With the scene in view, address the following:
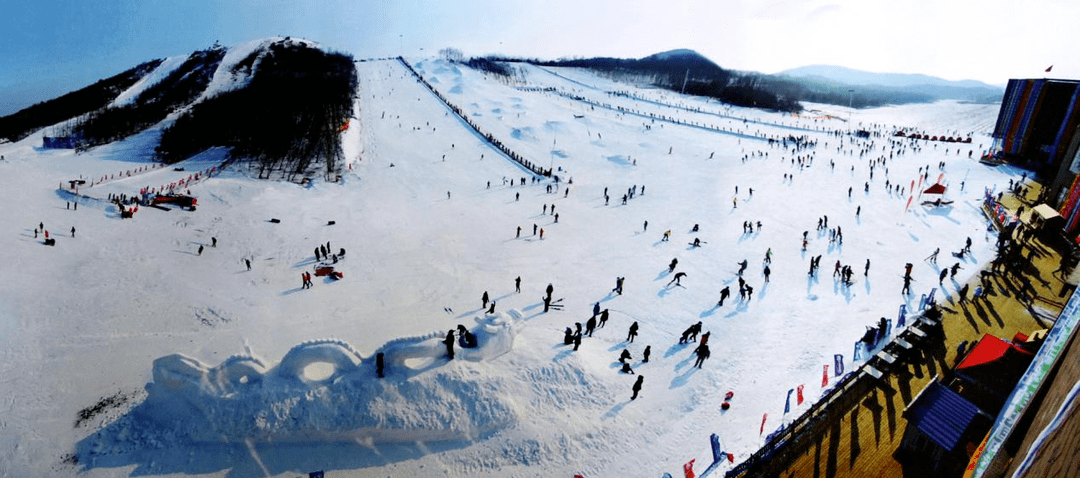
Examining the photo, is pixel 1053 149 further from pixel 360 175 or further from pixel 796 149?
pixel 360 175

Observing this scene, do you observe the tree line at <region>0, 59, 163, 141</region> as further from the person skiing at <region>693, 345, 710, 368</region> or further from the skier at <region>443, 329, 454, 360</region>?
the person skiing at <region>693, 345, 710, 368</region>

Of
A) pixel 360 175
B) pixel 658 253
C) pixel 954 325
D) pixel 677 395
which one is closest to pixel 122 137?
pixel 360 175

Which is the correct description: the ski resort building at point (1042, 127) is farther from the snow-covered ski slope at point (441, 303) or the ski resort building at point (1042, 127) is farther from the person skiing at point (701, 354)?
the person skiing at point (701, 354)

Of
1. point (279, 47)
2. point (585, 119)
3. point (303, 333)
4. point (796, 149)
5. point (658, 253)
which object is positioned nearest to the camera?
point (303, 333)

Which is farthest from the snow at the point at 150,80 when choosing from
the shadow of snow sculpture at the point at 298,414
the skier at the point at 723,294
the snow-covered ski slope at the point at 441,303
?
the skier at the point at 723,294

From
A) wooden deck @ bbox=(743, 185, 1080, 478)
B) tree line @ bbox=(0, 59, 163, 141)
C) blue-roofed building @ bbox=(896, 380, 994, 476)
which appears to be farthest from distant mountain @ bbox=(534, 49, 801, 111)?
tree line @ bbox=(0, 59, 163, 141)

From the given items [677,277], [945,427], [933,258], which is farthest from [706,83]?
[945,427]

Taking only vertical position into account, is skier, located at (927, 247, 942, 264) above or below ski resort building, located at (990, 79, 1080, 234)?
below
